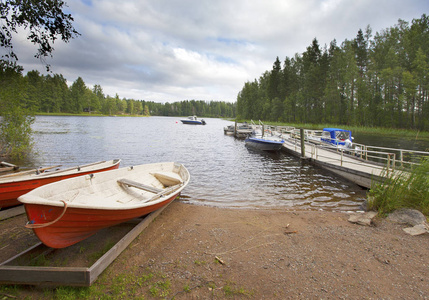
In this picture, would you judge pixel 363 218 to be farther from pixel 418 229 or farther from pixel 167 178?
pixel 167 178

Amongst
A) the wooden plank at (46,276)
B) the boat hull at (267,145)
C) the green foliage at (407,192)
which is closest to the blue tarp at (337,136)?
the boat hull at (267,145)

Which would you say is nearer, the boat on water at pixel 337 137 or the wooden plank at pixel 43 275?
the wooden plank at pixel 43 275

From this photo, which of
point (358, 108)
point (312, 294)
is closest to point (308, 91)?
point (358, 108)

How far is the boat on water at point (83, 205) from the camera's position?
3.43 m

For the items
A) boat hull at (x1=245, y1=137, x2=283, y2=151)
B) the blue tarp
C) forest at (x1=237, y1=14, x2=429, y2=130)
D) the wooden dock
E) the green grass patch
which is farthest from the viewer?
forest at (x1=237, y1=14, x2=429, y2=130)

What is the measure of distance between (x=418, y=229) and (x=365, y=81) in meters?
48.1

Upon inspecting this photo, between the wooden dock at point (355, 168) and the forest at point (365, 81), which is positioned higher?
the forest at point (365, 81)

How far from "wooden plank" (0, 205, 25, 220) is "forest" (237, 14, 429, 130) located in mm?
45733

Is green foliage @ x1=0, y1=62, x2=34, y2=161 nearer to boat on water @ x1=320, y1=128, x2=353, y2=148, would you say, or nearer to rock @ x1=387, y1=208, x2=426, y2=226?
rock @ x1=387, y1=208, x2=426, y2=226

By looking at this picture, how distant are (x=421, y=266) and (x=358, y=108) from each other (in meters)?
47.9

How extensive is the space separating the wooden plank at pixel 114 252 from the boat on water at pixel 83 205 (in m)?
0.28

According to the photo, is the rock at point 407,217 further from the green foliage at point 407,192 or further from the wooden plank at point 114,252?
the wooden plank at point 114,252

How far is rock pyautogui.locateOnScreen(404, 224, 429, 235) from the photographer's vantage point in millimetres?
5043

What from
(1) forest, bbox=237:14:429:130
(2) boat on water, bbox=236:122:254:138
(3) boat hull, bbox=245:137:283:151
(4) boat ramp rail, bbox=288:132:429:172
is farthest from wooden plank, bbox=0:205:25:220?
(1) forest, bbox=237:14:429:130
